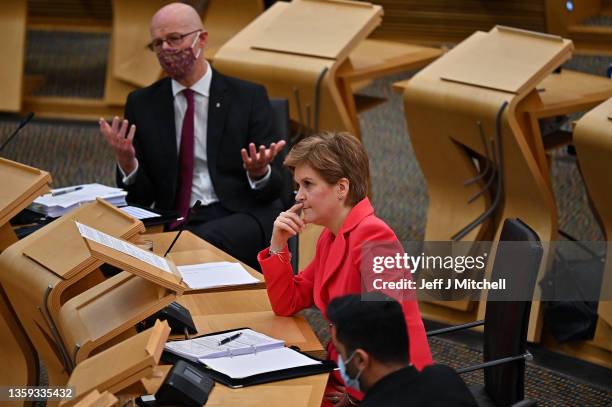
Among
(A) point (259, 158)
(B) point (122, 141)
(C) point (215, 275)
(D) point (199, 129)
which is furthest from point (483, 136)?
(C) point (215, 275)

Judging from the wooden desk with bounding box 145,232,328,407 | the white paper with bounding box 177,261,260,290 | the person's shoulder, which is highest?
the person's shoulder

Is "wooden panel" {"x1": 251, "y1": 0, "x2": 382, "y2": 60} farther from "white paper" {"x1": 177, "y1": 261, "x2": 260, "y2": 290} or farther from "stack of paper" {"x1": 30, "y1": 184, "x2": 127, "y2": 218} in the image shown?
"white paper" {"x1": 177, "y1": 261, "x2": 260, "y2": 290}

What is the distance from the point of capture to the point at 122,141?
4.18 meters

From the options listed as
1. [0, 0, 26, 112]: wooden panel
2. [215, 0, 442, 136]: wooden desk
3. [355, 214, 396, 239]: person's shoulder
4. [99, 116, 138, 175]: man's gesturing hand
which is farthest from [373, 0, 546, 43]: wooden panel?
[355, 214, 396, 239]: person's shoulder

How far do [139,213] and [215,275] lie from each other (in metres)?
0.66

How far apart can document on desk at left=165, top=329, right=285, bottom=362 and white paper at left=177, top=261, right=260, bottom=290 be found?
1.43 ft

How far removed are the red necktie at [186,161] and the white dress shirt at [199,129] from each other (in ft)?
0.07

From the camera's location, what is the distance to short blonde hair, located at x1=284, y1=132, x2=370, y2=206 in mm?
2939

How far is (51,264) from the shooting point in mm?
2947

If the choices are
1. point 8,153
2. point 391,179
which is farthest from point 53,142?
point 391,179

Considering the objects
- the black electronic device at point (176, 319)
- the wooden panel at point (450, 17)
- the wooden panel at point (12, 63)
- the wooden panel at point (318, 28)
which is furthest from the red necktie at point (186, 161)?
the wooden panel at point (450, 17)

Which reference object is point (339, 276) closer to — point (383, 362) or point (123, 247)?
point (123, 247)

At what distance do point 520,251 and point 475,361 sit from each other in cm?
171

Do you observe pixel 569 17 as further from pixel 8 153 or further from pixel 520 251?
pixel 520 251
